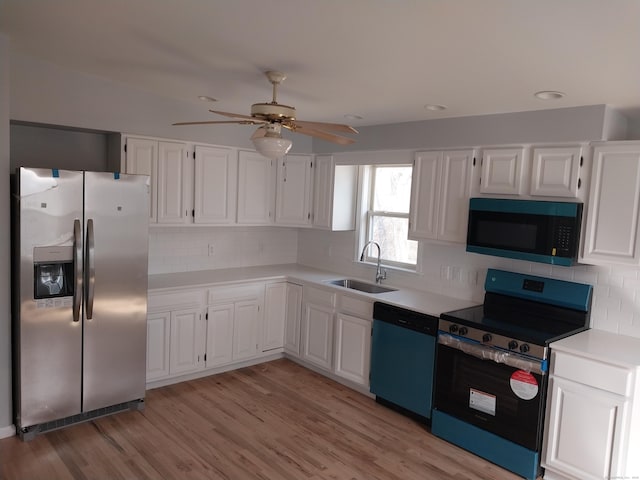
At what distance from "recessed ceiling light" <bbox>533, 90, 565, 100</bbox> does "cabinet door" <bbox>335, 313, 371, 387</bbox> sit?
2112 mm

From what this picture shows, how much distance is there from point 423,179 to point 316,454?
7.54ft

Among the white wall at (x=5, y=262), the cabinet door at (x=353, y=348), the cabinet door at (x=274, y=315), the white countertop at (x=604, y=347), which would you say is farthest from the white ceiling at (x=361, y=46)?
the cabinet door at (x=274, y=315)

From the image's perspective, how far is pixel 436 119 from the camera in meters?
4.05

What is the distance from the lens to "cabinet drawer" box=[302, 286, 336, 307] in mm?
4352

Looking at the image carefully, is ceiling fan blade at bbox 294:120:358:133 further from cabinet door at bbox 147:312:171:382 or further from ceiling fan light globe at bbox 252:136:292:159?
cabinet door at bbox 147:312:171:382

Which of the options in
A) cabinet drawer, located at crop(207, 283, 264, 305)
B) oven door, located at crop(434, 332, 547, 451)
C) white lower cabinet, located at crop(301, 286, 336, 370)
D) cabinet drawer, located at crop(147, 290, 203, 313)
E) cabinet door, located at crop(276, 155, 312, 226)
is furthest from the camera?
cabinet door, located at crop(276, 155, 312, 226)

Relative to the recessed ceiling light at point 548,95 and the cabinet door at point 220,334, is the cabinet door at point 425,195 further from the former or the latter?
the cabinet door at point 220,334

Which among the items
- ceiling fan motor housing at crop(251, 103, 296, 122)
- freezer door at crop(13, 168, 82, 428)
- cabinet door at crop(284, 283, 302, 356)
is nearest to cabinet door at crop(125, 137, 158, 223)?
freezer door at crop(13, 168, 82, 428)

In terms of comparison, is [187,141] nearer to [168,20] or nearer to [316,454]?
[168,20]

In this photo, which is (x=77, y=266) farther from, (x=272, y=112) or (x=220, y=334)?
(x=272, y=112)

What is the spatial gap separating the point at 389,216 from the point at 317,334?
4.40 ft

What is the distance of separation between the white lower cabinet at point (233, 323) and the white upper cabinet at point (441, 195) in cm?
164

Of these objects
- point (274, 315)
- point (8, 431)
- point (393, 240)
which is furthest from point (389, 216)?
point (8, 431)

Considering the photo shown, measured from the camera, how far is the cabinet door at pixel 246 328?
14.7 ft
